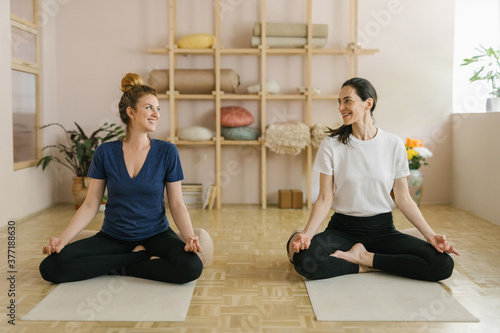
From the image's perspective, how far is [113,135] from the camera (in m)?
4.83

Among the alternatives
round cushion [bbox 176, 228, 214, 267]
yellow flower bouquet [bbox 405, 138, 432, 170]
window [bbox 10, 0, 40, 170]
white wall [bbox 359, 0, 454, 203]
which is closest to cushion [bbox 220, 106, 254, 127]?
white wall [bbox 359, 0, 454, 203]

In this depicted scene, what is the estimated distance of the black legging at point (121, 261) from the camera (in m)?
2.53

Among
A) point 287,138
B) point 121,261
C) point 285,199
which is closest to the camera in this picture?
point 121,261

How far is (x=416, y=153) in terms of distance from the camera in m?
4.91

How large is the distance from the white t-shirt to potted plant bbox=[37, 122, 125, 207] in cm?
252

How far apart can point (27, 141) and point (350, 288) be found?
11.1 ft

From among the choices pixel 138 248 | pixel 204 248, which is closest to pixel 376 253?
pixel 204 248

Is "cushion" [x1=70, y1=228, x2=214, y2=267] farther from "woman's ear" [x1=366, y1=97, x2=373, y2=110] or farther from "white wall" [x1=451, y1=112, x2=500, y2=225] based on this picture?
"white wall" [x1=451, y1=112, x2=500, y2=225]

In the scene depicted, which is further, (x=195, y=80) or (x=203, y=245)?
(x=195, y=80)

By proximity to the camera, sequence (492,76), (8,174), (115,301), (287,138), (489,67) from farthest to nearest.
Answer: (489,67) → (287,138) → (492,76) → (8,174) → (115,301)

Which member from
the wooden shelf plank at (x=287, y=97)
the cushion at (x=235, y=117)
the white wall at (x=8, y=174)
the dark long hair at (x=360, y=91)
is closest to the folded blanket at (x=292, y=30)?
the wooden shelf plank at (x=287, y=97)

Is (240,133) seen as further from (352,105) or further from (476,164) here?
(352,105)

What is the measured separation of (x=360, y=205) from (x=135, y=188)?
1138 millimetres

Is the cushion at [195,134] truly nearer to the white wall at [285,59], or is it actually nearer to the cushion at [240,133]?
the cushion at [240,133]
